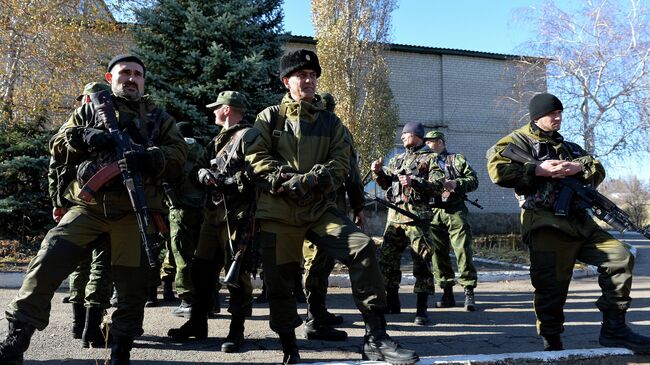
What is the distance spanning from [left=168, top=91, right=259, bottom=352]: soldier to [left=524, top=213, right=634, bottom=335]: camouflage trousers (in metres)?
2.31

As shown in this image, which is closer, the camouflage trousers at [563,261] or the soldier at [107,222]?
the soldier at [107,222]

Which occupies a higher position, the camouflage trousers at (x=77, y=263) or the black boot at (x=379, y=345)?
the camouflage trousers at (x=77, y=263)

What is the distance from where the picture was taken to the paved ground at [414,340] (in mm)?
3951

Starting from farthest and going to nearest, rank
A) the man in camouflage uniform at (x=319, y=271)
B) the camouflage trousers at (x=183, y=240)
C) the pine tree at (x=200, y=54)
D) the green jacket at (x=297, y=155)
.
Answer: the pine tree at (x=200, y=54) → the camouflage trousers at (x=183, y=240) → the man in camouflage uniform at (x=319, y=271) → the green jacket at (x=297, y=155)

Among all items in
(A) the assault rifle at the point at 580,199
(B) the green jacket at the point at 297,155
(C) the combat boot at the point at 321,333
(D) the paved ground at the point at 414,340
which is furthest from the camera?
(C) the combat boot at the point at 321,333

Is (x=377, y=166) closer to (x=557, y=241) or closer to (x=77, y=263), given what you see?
(x=557, y=241)

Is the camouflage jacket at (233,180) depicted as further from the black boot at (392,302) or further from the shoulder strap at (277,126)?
the black boot at (392,302)

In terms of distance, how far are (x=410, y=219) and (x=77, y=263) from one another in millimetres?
3513

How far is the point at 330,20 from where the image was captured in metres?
17.7

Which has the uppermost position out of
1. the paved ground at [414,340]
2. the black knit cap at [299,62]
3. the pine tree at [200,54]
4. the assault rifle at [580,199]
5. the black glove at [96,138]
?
the pine tree at [200,54]

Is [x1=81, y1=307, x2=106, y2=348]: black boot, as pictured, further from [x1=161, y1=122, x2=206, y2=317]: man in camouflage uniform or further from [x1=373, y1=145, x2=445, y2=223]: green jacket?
[x1=373, y1=145, x2=445, y2=223]: green jacket

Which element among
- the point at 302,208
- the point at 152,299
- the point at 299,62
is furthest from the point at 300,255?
the point at 152,299

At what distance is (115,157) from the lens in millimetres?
3787

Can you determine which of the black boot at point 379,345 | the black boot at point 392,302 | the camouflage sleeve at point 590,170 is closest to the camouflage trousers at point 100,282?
the black boot at point 379,345
